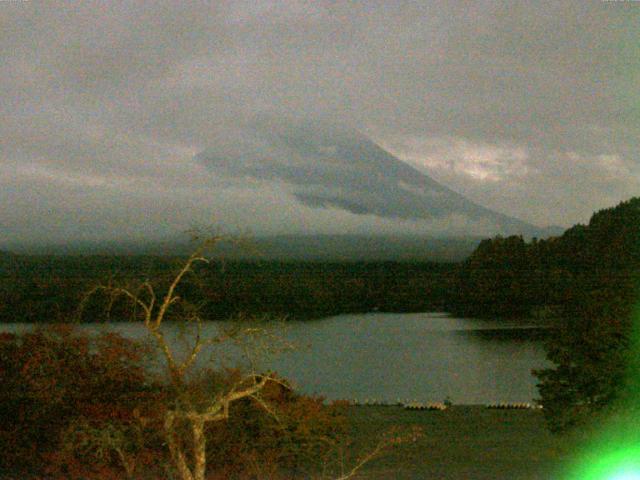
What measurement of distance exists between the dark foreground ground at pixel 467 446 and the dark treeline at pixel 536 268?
24.3 metres

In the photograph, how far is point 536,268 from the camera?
40469mm

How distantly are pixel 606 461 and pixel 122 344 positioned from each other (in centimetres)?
598

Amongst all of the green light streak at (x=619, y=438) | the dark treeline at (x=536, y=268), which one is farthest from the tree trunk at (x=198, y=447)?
the dark treeline at (x=536, y=268)

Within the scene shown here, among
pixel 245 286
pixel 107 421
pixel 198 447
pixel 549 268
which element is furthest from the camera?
pixel 549 268

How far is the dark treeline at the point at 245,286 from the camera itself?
8823mm

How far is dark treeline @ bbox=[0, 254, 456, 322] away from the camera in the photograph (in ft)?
28.9

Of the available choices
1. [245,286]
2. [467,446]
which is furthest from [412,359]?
[467,446]

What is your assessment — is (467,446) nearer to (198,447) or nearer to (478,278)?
(198,447)

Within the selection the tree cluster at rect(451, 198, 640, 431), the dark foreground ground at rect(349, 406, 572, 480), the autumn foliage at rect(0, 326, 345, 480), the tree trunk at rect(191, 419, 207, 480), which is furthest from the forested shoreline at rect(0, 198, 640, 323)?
the tree trunk at rect(191, 419, 207, 480)

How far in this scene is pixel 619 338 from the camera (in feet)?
28.3

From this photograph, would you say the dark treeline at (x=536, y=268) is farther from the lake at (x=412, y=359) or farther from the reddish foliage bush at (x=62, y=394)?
the reddish foliage bush at (x=62, y=394)

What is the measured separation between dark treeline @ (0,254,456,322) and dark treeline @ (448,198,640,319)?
178 cm

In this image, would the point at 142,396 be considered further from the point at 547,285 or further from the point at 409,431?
the point at 547,285

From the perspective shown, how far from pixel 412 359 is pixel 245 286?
7.27m
